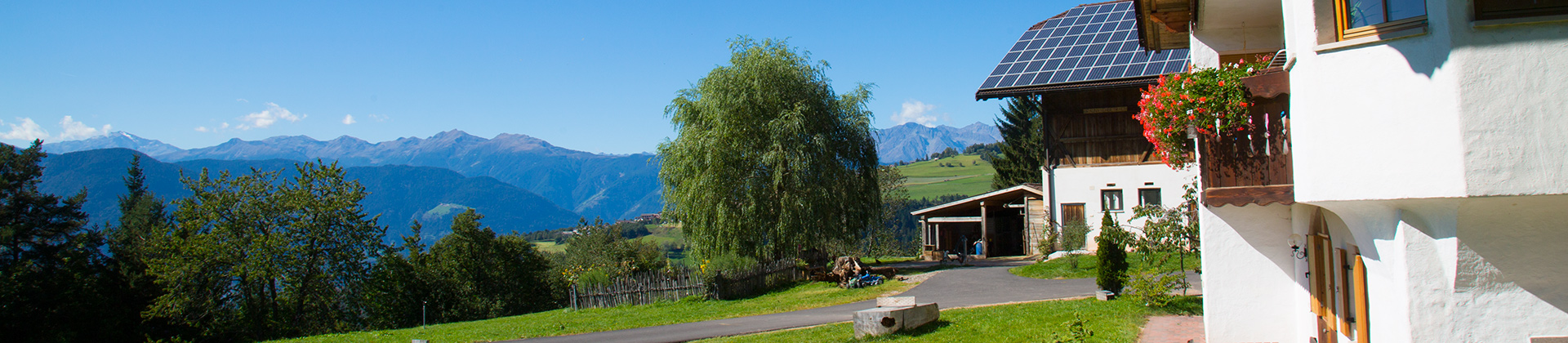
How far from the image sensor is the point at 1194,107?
7.52m

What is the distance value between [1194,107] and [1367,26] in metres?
2.41

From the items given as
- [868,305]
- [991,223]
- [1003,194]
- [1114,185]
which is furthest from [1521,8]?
[991,223]

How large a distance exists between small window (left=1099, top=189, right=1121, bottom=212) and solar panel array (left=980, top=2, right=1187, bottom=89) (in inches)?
183

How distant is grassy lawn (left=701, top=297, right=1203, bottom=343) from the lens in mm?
10964

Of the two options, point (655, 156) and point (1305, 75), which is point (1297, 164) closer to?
point (1305, 75)

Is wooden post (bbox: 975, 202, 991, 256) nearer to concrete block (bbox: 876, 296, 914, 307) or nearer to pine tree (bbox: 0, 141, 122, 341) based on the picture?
concrete block (bbox: 876, 296, 914, 307)

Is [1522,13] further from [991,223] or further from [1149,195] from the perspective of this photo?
[991,223]

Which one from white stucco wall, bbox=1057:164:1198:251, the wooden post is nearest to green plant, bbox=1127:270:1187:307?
white stucco wall, bbox=1057:164:1198:251

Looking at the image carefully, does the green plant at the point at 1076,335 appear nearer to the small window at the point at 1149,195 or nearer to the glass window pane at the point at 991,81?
the glass window pane at the point at 991,81

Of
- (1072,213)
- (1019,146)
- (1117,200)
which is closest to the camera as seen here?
(1117,200)

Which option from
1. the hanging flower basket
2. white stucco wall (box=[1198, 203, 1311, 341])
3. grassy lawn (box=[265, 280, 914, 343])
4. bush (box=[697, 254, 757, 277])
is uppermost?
the hanging flower basket

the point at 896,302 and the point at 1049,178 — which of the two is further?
the point at 1049,178

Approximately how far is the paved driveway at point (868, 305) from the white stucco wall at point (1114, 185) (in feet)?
23.2

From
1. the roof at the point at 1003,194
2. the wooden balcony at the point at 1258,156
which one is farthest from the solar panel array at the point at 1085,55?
the wooden balcony at the point at 1258,156
